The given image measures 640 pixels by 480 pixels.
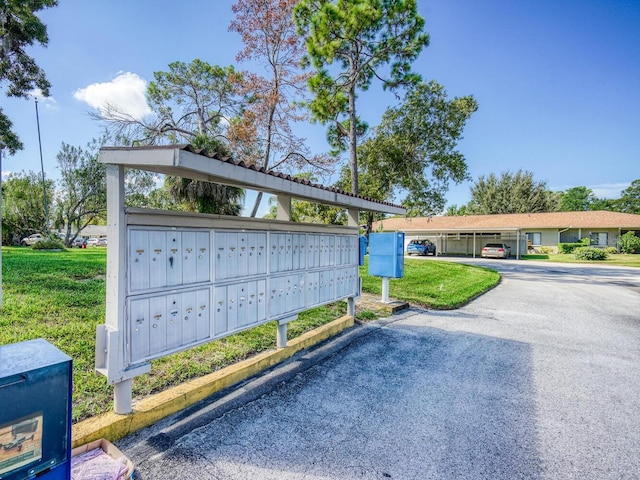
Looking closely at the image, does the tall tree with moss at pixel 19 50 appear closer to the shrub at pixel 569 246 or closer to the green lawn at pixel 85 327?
the green lawn at pixel 85 327

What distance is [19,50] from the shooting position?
529 inches

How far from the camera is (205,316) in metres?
3.13

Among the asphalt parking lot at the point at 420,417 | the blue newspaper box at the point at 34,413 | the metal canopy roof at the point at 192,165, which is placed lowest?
the asphalt parking lot at the point at 420,417

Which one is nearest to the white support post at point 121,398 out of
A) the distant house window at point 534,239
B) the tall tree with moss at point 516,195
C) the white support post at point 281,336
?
the white support post at point 281,336

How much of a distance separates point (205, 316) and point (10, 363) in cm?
157

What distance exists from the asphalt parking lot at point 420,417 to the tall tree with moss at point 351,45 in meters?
8.10

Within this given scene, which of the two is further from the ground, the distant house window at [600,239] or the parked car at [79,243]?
the distant house window at [600,239]

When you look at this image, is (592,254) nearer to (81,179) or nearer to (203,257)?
(203,257)

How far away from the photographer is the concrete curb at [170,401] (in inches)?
93.6

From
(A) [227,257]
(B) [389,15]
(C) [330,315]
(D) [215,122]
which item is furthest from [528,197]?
(A) [227,257]

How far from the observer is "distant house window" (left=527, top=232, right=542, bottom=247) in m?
31.3

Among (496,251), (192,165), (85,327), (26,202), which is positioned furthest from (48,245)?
(496,251)

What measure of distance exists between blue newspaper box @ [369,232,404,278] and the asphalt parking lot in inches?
76.3

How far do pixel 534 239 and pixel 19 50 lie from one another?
126 ft
